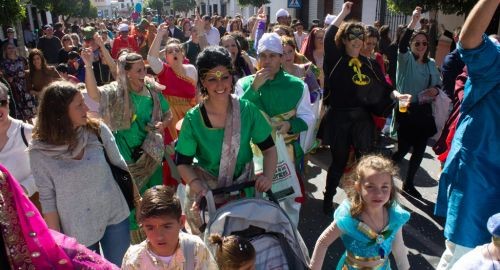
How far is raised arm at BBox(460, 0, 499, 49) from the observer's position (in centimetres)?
227

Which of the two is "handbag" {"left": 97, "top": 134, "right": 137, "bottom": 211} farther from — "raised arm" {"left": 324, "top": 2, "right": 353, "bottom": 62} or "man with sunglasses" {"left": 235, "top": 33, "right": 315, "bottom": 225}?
"raised arm" {"left": 324, "top": 2, "right": 353, "bottom": 62}

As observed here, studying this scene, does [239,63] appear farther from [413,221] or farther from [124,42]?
[124,42]

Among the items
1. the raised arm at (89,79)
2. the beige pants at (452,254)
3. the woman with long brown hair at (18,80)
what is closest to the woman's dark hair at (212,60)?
the raised arm at (89,79)

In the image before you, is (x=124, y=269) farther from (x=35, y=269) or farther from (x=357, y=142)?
(x=357, y=142)

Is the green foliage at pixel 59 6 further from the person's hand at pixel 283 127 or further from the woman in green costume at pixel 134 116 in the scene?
the person's hand at pixel 283 127

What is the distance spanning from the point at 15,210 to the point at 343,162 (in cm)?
339

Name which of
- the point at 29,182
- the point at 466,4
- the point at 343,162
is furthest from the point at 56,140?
the point at 466,4

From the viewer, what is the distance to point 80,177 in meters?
2.65

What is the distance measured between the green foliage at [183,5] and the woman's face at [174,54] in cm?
5021

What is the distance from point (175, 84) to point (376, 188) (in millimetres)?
3187

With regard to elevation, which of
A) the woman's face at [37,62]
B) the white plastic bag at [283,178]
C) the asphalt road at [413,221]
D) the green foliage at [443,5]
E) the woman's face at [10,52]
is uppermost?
the green foliage at [443,5]

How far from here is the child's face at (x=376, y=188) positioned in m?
2.61

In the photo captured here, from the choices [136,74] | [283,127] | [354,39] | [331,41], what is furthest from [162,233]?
[331,41]

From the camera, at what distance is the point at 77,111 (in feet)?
8.62
